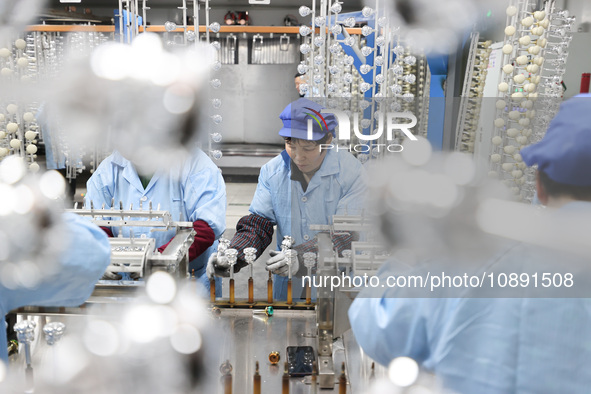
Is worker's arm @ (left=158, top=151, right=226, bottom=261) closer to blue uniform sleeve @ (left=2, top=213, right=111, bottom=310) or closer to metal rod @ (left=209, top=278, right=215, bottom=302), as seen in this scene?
metal rod @ (left=209, top=278, right=215, bottom=302)

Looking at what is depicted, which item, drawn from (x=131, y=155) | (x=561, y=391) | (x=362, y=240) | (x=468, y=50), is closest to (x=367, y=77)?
(x=468, y=50)

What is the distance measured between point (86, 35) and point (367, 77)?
2.81 feet

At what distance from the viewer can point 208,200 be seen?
1.51 metres

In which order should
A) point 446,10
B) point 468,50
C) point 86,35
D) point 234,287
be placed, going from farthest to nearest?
point 234,287
point 468,50
point 86,35
point 446,10

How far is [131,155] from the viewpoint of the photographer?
732mm

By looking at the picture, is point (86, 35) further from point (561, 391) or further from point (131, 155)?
point (561, 391)

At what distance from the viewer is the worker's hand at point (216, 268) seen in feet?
4.25

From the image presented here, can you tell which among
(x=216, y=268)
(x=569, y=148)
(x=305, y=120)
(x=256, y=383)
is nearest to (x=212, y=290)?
(x=216, y=268)

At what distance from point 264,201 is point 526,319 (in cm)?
116

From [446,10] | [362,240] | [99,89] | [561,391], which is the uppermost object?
[446,10]

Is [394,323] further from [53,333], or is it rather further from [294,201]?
[294,201]

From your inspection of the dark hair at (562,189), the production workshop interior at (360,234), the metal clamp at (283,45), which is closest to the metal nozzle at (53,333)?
the production workshop interior at (360,234)

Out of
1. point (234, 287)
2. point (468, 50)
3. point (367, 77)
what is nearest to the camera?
point (468, 50)

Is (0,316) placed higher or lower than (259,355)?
higher
